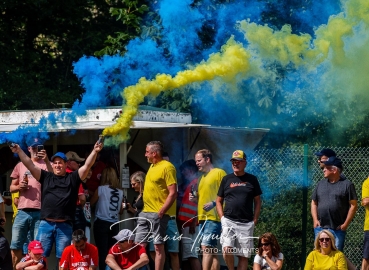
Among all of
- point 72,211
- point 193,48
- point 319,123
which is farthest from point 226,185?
point 319,123

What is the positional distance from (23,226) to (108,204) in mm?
1283

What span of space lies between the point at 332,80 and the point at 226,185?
14.2 feet

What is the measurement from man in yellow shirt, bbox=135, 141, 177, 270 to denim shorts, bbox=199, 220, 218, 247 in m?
0.55

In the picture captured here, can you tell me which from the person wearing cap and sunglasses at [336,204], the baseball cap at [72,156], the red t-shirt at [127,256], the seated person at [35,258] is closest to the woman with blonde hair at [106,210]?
the baseball cap at [72,156]

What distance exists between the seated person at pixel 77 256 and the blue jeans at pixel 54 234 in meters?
0.21

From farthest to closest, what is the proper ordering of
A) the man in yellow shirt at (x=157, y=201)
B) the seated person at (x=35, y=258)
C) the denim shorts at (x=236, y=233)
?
1. the man in yellow shirt at (x=157, y=201)
2. the denim shorts at (x=236, y=233)
3. the seated person at (x=35, y=258)

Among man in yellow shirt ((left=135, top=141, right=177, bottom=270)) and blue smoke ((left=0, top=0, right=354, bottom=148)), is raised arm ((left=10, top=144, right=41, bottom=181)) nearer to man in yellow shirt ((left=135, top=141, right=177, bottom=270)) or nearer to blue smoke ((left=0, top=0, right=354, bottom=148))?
blue smoke ((left=0, top=0, right=354, bottom=148))

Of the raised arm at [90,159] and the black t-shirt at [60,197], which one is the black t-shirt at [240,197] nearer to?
the raised arm at [90,159]

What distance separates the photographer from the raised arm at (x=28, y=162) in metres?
10.0

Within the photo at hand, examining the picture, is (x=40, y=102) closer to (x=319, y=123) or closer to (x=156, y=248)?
(x=319, y=123)

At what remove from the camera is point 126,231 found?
10.5m

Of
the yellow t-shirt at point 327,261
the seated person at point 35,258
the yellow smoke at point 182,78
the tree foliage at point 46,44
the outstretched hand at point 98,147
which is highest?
the tree foliage at point 46,44

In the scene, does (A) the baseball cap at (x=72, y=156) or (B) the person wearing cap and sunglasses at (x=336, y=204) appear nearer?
(B) the person wearing cap and sunglasses at (x=336, y=204)

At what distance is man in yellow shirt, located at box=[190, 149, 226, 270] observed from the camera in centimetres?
1097
